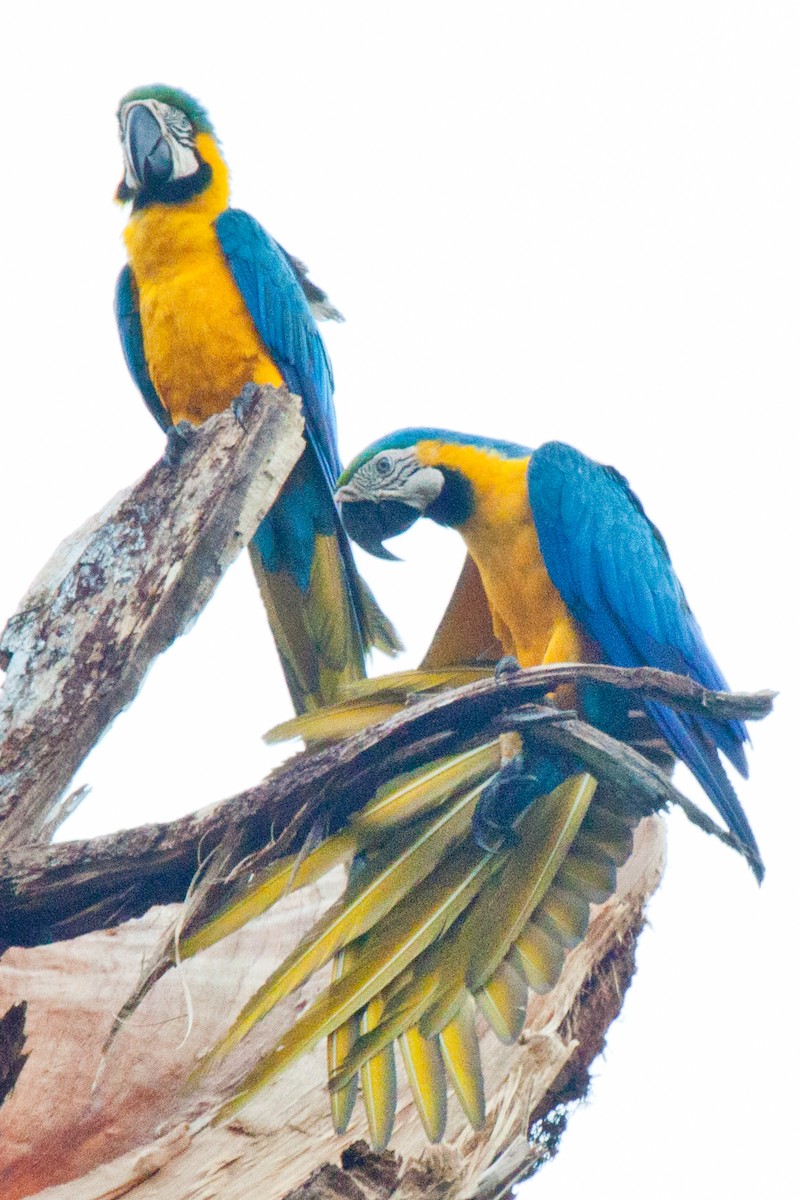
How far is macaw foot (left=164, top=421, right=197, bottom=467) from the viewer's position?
298 centimetres

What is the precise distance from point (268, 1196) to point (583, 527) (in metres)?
1.66

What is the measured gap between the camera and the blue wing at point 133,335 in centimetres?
418

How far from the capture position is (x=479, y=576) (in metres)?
3.43

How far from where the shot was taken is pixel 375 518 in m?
3.20

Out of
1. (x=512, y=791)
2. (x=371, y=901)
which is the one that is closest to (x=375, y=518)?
(x=512, y=791)

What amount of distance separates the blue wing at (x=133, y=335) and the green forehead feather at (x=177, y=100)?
1.84ft

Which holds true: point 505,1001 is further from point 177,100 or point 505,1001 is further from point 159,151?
point 177,100

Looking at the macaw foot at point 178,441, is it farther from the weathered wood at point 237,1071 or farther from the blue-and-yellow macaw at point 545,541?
the weathered wood at point 237,1071

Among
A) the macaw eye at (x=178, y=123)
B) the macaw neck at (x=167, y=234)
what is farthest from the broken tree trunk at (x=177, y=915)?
the macaw eye at (x=178, y=123)

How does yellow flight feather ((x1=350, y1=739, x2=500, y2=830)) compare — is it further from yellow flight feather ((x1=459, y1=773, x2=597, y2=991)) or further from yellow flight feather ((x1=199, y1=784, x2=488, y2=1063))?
yellow flight feather ((x1=459, y1=773, x2=597, y2=991))

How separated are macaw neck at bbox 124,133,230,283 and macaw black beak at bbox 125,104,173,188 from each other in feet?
0.33

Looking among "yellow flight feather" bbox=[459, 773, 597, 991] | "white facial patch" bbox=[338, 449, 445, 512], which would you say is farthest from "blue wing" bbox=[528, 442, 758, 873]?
"yellow flight feather" bbox=[459, 773, 597, 991]

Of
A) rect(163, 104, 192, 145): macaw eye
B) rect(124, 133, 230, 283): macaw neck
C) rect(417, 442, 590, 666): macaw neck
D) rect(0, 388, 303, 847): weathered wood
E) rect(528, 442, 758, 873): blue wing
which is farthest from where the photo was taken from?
rect(163, 104, 192, 145): macaw eye

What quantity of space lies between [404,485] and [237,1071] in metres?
A: 1.45
